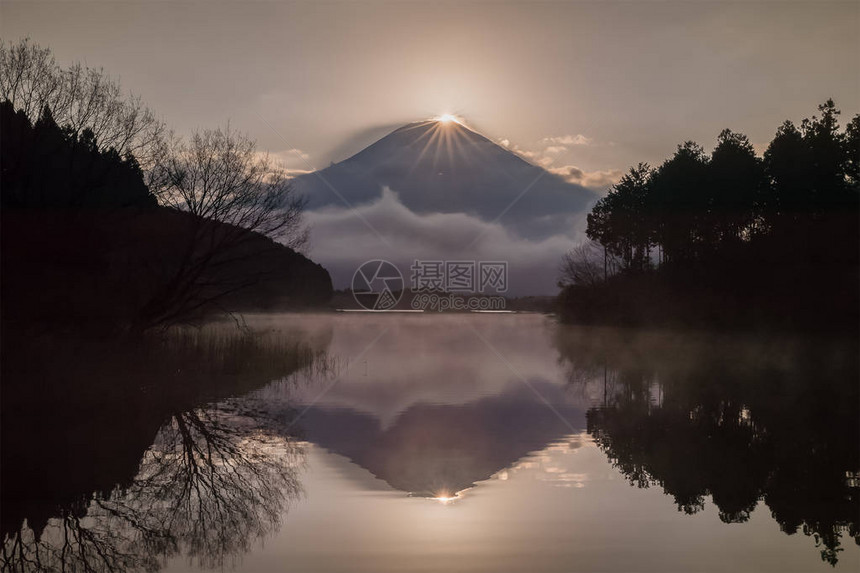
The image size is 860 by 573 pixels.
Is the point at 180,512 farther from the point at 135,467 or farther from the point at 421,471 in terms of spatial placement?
the point at 421,471

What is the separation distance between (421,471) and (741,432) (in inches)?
292

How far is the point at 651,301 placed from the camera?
57.7 m

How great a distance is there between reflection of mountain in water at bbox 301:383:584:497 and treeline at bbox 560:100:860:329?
112 ft

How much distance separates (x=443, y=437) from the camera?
51.7ft

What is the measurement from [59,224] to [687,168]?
2018 inches

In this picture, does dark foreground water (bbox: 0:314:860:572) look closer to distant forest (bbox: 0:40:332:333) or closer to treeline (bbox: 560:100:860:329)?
distant forest (bbox: 0:40:332:333)

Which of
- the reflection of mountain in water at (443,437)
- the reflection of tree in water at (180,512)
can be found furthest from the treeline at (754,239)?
the reflection of tree in water at (180,512)

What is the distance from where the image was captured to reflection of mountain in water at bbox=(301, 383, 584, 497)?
12.4 m

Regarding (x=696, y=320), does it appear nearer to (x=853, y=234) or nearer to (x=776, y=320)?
(x=776, y=320)

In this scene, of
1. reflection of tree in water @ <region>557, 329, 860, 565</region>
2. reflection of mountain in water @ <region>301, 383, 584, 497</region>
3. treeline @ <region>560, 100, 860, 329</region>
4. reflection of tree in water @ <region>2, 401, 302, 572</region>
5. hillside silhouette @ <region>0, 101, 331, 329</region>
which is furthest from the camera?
treeline @ <region>560, 100, 860, 329</region>

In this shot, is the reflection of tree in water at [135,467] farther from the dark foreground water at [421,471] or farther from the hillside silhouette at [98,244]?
the hillside silhouette at [98,244]

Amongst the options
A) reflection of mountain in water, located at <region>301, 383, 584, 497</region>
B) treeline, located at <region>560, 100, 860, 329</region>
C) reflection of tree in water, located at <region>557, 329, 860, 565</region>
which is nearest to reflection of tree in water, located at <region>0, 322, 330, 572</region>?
reflection of mountain in water, located at <region>301, 383, 584, 497</region>

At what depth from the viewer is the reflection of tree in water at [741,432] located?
10539 millimetres

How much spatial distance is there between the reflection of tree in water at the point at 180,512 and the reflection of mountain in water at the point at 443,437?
151 centimetres
